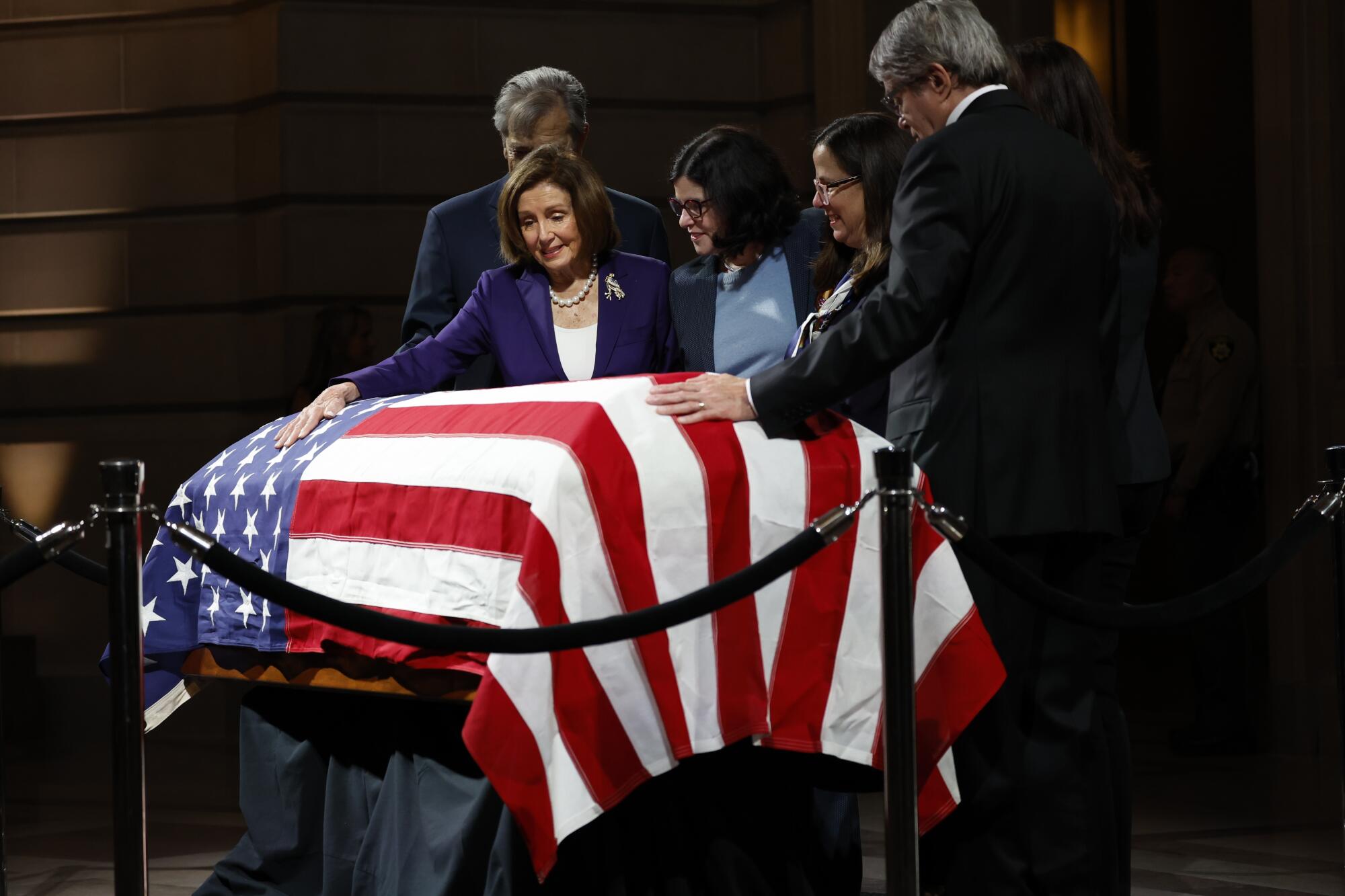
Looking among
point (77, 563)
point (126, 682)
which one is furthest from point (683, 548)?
point (77, 563)

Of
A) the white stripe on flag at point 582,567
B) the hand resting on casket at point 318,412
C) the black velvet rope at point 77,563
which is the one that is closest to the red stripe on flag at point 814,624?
the white stripe on flag at point 582,567

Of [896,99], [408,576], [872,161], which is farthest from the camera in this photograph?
[872,161]

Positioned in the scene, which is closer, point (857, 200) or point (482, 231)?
point (857, 200)

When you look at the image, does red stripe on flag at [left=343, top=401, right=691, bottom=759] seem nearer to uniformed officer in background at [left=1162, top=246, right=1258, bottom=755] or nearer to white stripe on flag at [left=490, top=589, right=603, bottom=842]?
white stripe on flag at [left=490, top=589, right=603, bottom=842]

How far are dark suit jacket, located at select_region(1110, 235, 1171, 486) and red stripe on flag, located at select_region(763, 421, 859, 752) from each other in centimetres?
72

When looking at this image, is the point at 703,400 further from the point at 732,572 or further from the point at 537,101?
the point at 537,101

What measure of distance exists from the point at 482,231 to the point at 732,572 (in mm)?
2018

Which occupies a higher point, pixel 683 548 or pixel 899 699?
pixel 683 548

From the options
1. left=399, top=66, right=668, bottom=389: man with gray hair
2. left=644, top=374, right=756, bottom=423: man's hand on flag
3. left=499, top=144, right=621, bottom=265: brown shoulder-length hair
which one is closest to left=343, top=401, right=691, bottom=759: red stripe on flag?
left=644, top=374, right=756, bottom=423: man's hand on flag

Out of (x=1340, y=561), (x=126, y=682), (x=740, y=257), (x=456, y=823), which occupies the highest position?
(x=740, y=257)

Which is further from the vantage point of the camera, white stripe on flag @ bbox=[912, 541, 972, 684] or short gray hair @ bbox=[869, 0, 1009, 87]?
short gray hair @ bbox=[869, 0, 1009, 87]

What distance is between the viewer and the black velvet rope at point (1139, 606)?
2863mm

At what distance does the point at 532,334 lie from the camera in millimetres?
4004

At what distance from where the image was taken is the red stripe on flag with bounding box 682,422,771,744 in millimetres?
2945
